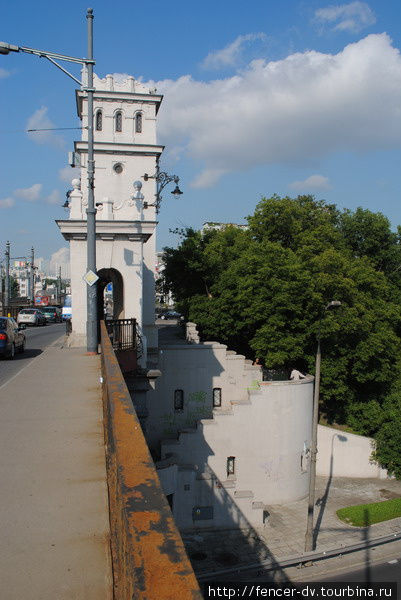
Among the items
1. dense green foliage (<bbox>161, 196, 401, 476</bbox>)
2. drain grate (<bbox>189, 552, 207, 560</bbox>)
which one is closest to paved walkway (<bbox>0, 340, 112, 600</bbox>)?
drain grate (<bbox>189, 552, 207, 560</bbox>)

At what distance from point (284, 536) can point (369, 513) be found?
15.3 feet

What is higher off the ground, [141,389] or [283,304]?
[283,304]

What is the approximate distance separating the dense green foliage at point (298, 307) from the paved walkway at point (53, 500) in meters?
18.5

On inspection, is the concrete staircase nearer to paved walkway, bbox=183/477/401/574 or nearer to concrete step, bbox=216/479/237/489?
concrete step, bbox=216/479/237/489

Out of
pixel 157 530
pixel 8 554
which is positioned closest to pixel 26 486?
pixel 8 554

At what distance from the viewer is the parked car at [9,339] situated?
14716 millimetres

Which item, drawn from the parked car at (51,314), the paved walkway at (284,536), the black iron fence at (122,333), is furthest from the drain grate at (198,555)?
the parked car at (51,314)

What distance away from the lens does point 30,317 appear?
38.7 m

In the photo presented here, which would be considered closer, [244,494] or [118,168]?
[244,494]

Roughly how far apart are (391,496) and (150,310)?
15814mm

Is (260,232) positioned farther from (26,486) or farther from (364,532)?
(26,486)

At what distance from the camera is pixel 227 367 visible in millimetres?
25797

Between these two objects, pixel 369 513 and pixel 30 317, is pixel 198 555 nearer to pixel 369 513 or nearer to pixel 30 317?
pixel 369 513

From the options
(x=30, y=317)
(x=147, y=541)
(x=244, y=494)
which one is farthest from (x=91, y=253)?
(x=30, y=317)
